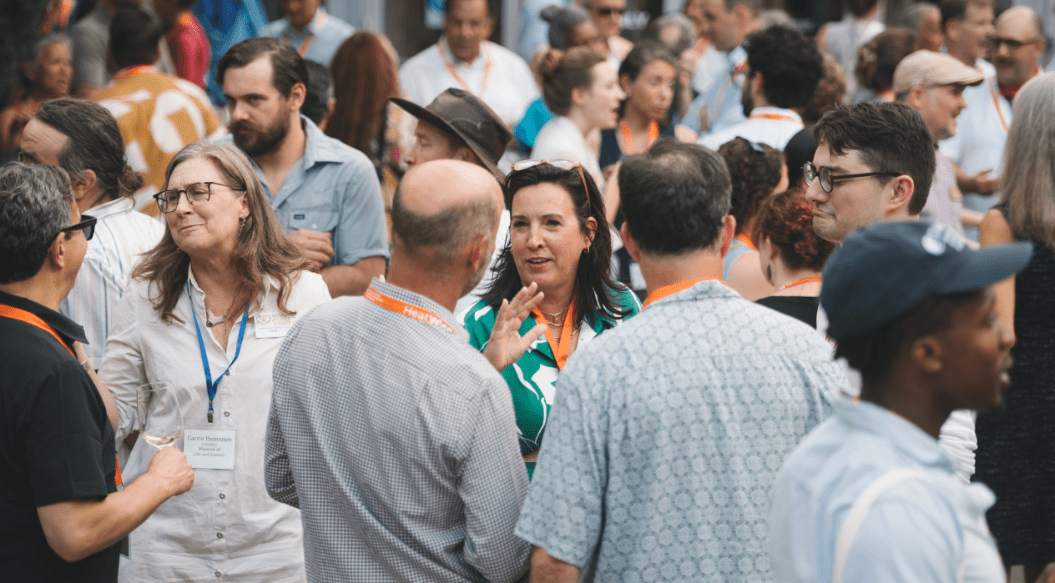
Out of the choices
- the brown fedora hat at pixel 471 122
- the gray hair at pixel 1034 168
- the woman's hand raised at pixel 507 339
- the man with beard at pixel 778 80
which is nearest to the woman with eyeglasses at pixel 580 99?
the man with beard at pixel 778 80

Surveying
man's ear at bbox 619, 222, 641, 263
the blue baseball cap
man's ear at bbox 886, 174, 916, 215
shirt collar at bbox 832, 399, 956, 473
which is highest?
the blue baseball cap

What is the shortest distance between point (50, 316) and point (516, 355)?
1.14 m

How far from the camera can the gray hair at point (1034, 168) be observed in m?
3.10

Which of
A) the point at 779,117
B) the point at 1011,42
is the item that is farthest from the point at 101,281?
the point at 1011,42

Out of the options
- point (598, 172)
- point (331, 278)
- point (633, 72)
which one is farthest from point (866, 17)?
point (331, 278)

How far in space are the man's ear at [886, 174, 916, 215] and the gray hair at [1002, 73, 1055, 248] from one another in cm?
64

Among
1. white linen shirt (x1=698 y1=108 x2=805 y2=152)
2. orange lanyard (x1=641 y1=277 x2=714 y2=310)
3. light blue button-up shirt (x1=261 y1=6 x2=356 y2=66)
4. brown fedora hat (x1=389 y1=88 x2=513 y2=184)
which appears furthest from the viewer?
light blue button-up shirt (x1=261 y1=6 x2=356 y2=66)

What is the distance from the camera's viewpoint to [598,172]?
576 centimetres

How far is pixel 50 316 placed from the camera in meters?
2.31

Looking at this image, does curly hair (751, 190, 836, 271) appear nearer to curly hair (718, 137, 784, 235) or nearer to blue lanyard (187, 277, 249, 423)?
curly hair (718, 137, 784, 235)

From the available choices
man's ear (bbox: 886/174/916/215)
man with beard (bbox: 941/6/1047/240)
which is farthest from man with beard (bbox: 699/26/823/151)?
man's ear (bbox: 886/174/916/215)

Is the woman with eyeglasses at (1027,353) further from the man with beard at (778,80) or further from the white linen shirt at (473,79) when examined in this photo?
the white linen shirt at (473,79)

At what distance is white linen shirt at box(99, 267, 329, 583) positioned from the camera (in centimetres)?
282

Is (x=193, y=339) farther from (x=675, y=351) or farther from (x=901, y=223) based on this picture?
(x=901, y=223)
